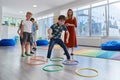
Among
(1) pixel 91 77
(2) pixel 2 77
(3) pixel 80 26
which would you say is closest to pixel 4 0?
(3) pixel 80 26

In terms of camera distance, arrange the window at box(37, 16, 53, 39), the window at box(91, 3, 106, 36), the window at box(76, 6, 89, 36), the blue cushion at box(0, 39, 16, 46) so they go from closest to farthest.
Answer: the window at box(91, 3, 106, 36)
the blue cushion at box(0, 39, 16, 46)
the window at box(76, 6, 89, 36)
the window at box(37, 16, 53, 39)

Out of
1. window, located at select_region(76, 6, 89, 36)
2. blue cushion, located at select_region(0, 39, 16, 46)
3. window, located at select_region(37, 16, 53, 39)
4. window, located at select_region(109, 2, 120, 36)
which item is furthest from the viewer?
window, located at select_region(37, 16, 53, 39)

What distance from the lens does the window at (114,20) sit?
23.4 ft

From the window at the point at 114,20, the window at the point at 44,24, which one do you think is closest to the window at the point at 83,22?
the window at the point at 114,20

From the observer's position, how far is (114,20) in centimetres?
725

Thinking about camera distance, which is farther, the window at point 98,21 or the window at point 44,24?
the window at point 44,24

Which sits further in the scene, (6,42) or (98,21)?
(98,21)

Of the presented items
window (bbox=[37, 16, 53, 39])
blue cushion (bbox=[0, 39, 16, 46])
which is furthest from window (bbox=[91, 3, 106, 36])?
blue cushion (bbox=[0, 39, 16, 46])

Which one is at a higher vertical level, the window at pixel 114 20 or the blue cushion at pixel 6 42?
the window at pixel 114 20

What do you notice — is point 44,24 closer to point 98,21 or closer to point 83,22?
point 83,22

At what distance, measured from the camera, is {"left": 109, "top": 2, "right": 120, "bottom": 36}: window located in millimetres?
7119

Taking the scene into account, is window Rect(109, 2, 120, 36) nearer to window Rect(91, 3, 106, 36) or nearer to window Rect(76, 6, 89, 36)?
window Rect(91, 3, 106, 36)

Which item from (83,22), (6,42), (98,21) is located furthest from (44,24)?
(98,21)

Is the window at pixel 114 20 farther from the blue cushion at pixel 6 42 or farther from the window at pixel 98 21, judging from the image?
the blue cushion at pixel 6 42
